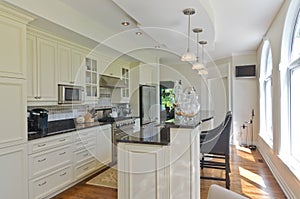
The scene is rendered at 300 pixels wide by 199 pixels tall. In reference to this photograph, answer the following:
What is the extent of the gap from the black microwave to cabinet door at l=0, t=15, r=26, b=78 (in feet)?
3.54

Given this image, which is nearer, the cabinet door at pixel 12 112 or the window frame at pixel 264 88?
the cabinet door at pixel 12 112

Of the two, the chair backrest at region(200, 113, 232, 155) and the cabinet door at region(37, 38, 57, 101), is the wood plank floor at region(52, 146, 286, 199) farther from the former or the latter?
the cabinet door at region(37, 38, 57, 101)

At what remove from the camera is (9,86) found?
2484mm

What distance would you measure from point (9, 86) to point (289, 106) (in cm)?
389

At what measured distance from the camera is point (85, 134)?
3.75m

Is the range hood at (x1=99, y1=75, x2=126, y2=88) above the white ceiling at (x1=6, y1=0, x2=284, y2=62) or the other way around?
the other way around

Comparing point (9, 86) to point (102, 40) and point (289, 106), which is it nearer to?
point (102, 40)

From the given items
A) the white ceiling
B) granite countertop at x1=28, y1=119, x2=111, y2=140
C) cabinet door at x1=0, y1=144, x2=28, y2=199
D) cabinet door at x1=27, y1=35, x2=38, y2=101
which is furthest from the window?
cabinet door at x1=27, y1=35, x2=38, y2=101

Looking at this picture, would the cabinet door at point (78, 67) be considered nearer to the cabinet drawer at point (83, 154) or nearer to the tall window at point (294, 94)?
the cabinet drawer at point (83, 154)

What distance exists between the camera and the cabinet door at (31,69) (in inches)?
124

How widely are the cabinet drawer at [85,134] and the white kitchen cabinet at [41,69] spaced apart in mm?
680

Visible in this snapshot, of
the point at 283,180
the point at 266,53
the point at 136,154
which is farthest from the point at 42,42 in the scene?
the point at 266,53

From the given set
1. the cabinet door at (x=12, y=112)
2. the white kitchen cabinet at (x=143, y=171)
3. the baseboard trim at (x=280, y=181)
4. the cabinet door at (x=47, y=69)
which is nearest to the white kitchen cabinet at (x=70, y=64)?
the cabinet door at (x=47, y=69)

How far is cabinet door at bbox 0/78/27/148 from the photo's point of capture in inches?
95.0
